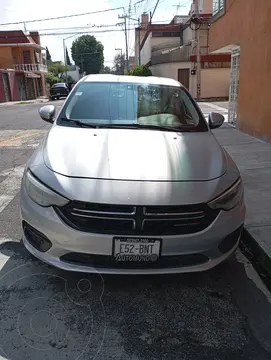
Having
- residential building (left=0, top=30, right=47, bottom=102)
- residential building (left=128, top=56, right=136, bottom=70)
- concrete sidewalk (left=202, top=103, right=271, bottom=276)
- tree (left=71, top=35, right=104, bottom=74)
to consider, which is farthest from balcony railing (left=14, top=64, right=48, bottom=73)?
tree (left=71, top=35, right=104, bottom=74)

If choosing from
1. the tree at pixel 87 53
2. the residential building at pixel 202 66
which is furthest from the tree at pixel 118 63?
the residential building at pixel 202 66

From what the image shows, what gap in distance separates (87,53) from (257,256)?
8800 cm

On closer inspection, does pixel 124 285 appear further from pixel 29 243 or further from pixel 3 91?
pixel 3 91

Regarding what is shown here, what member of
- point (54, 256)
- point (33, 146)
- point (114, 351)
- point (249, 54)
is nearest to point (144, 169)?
point (54, 256)

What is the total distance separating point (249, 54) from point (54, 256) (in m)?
8.35

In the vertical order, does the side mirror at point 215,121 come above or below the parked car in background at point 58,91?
above

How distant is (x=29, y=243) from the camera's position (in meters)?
2.72

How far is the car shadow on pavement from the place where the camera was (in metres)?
2.20

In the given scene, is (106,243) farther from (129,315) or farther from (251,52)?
(251,52)

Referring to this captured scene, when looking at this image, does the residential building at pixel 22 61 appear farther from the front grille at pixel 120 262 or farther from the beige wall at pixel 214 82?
the front grille at pixel 120 262

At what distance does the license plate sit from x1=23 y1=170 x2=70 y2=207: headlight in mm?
462

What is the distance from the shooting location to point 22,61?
41781 mm

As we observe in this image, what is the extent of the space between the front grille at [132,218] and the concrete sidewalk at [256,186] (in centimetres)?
113

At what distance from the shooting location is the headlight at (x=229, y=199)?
8.34ft
